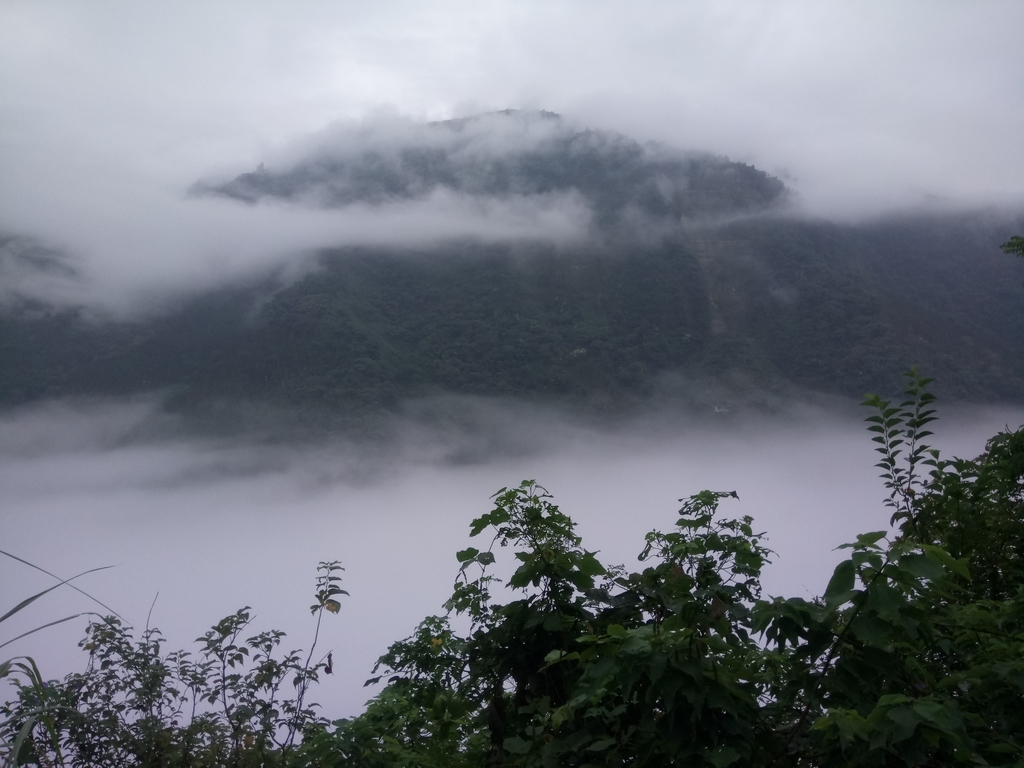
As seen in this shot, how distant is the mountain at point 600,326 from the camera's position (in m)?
12.7

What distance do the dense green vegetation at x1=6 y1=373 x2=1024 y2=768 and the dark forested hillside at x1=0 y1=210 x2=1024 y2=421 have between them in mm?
8050

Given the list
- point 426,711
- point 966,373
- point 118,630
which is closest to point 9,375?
point 118,630

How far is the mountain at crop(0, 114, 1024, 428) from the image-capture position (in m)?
12.7

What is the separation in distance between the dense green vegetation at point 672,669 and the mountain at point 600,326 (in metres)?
8.00

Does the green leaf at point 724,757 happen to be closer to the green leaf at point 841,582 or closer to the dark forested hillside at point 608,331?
the green leaf at point 841,582

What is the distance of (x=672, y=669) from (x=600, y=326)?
1881cm

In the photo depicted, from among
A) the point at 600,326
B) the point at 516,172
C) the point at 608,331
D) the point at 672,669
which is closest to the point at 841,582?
the point at 672,669

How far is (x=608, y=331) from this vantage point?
67.3 ft

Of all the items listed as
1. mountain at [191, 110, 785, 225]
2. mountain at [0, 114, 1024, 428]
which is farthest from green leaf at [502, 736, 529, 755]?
mountain at [191, 110, 785, 225]

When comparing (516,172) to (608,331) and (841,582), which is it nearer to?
(608,331)

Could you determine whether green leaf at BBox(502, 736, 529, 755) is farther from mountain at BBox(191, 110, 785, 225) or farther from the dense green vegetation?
mountain at BBox(191, 110, 785, 225)

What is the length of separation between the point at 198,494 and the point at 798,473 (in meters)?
14.0

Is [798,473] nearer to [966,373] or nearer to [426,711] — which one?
[966,373]

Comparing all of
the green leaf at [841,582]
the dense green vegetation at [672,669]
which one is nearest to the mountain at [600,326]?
the dense green vegetation at [672,669]
